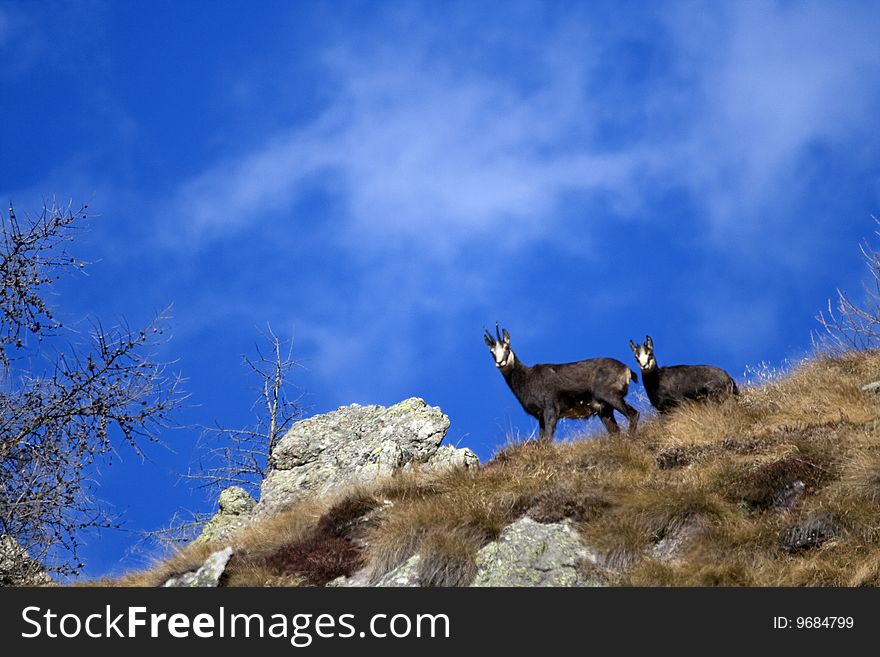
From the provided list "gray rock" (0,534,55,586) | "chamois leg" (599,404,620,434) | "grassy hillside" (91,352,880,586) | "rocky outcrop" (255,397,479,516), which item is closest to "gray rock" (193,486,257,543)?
"rocky outcrop" (255,397,479,516)

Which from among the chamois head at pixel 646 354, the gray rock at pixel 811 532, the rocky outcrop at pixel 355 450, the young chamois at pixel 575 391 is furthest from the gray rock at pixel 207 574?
the chamois head at pixel 646 354

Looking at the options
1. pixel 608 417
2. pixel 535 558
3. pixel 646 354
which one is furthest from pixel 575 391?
pixel 535 558

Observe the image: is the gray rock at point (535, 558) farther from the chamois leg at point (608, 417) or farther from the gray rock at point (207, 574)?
the chamois leg at point (608, 417)

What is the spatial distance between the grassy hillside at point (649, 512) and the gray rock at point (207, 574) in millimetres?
175

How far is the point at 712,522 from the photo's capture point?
11914 mm

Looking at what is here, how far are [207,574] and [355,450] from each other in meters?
5.30

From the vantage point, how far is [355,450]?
58.1ft

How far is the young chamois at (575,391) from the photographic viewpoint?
1728cm

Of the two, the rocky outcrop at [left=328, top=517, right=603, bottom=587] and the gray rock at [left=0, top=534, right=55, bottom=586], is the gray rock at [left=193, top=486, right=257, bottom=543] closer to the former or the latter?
the gray rock at [left=0, top=534, right=55, bottom=586]

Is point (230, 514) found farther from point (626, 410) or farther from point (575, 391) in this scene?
point (626, 410)

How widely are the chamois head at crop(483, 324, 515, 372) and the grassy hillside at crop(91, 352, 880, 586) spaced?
3.02 m

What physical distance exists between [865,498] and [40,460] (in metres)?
11.1
